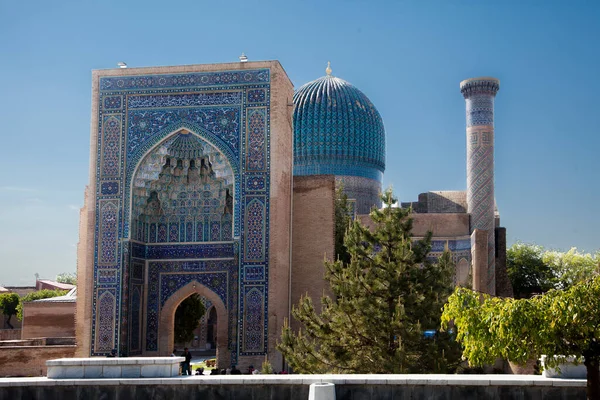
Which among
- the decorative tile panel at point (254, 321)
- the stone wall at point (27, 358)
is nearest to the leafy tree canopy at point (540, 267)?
the decorative tile panel at point (254, 321)

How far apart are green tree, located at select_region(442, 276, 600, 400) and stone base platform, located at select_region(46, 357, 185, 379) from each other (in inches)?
94.7

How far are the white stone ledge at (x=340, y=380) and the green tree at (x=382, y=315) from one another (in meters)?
3.64

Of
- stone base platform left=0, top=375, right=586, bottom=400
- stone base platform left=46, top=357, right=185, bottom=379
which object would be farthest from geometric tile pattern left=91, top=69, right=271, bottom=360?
stone base platform left=0, top=375, right=586, bottom=400

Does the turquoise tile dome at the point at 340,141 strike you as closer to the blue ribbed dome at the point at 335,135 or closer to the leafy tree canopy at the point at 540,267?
the blue ribbed dome at the point at 335,135

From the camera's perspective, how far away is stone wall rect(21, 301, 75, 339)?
20.0 metres

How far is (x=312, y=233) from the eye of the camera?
15438 millimetres

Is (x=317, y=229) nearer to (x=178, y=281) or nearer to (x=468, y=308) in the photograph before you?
(x=178, y=281)

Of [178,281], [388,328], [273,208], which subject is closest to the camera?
[388,328]

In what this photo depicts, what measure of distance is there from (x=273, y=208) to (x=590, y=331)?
9.37 m

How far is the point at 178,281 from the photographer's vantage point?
15.3 m

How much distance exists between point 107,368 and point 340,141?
19854 mm

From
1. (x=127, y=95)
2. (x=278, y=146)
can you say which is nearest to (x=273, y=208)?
(x=278, y=146)

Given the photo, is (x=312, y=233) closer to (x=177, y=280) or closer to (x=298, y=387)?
(x=177, y=280)

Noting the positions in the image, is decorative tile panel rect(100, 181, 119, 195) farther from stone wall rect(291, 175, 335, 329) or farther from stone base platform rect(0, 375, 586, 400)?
stone base platform rect(0, 375, 586, 400)
